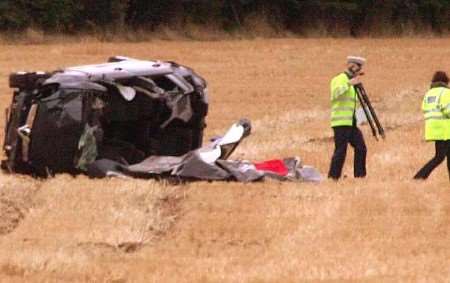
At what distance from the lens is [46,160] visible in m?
14.7

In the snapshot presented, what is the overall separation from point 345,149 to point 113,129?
9.19ft

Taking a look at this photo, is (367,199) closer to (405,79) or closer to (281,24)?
(405,79)

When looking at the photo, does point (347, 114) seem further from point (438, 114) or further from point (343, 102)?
point (438, 114)

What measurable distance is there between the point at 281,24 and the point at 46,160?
43.5 meters

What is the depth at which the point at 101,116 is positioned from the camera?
49.6ft

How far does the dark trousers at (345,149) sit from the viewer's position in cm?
1612

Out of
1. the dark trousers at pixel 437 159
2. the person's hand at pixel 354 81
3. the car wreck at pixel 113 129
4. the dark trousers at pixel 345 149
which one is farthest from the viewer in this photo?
the person's hand at pixel 354 81

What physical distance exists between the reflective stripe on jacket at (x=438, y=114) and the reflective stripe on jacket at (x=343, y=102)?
90cm

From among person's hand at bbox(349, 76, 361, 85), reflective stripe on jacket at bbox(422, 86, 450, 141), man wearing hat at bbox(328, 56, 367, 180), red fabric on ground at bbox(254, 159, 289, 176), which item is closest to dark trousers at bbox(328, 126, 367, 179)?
man wearing hat at bbox(328, 56, 367, 180)

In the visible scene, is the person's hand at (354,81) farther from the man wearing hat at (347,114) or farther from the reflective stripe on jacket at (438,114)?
the reflective stripe on jacket at (438,114)

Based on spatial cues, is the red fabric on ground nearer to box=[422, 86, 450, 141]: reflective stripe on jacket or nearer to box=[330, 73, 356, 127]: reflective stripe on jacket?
box=[330, 73, 356, 127]: reflective stripe on jacket

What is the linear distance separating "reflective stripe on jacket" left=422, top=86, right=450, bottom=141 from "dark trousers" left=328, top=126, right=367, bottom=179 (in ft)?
2.65

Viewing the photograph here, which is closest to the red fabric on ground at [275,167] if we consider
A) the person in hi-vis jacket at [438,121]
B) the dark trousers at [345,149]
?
the dark trousers at [345,149]

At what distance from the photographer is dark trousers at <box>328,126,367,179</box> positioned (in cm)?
1612
